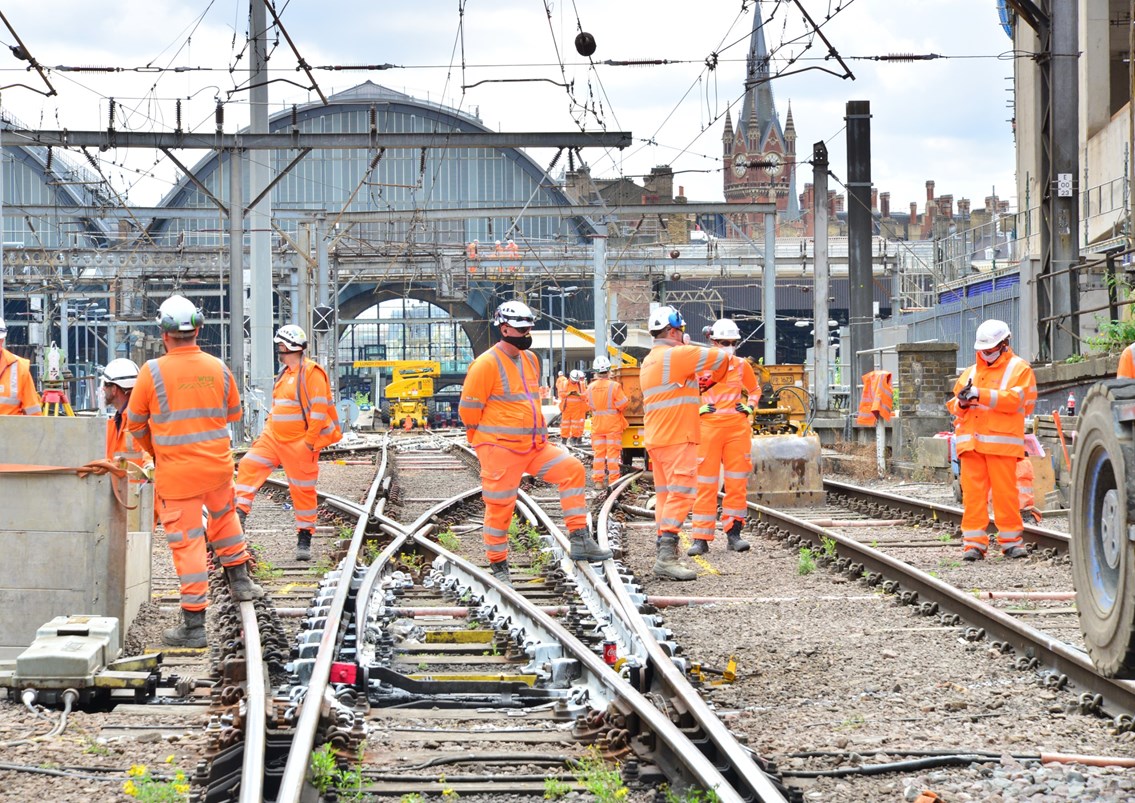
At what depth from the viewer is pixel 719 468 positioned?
37.3ft

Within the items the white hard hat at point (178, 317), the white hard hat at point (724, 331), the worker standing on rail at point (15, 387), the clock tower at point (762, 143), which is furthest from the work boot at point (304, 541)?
the clock tower at point (762, 143)

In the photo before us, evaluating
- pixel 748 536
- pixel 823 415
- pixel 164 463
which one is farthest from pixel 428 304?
pixel 164 463

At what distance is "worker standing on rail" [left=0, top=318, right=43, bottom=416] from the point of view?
35.5 feet

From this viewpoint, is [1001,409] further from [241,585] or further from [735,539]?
[241,585]

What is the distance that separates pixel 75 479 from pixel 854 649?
3.84 metres

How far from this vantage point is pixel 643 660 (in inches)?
241

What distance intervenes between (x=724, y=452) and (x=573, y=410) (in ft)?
58.8

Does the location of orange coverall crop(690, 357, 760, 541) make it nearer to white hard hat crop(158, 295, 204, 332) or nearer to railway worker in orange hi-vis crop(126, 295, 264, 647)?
railway worker in orange hi-vis crop(126, 295, 264, 647)

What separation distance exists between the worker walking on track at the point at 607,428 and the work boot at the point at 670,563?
827 centimetres

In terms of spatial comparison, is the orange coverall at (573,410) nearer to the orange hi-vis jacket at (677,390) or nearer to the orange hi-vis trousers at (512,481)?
the orange hi-vis jacket at (677,390)

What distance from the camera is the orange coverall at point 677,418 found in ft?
33.2

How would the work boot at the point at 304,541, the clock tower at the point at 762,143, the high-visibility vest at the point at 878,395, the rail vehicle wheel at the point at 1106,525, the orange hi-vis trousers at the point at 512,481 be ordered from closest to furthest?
1. the rail vehicle wheel at the point at 1106,525
2. the orange hi-vis trousers at the point at 512,481
3. the work boot at the point at 304,541
4. the high-visibility vest at the point at 878,395
5. the clock tower at the point at 762,143

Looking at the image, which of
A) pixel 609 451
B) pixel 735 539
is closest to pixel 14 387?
pixel 735 539

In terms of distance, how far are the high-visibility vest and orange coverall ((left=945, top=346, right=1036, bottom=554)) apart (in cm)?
1158
